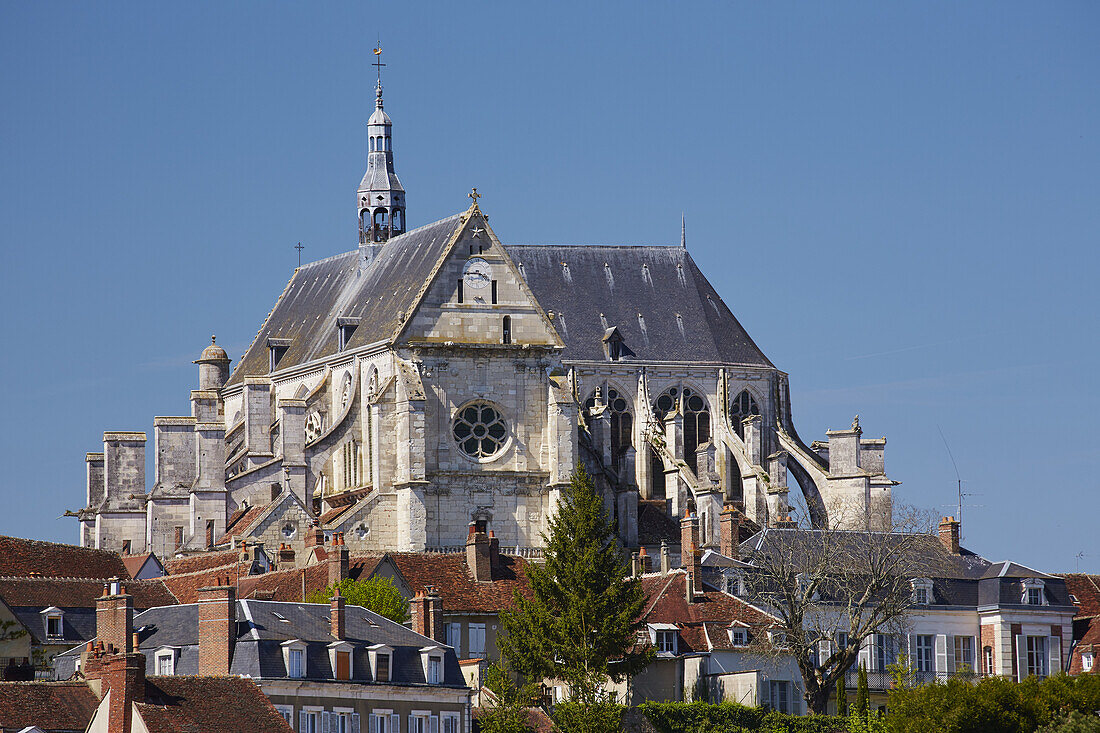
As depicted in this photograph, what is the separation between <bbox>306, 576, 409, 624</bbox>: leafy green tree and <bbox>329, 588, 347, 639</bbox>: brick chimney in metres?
4.82

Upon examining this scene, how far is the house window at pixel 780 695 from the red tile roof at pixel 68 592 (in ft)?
44.6

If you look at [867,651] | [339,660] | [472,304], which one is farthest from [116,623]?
[472,304]

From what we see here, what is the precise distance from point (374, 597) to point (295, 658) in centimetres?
830

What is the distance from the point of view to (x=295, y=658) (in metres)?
44.7

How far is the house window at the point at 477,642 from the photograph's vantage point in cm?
5566

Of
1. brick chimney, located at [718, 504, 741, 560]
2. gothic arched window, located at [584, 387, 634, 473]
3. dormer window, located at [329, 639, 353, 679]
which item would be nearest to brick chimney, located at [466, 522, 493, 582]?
brick chimney, located at [718, 504, 741, 560]

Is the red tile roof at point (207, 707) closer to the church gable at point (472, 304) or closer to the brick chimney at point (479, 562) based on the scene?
the brick chimney at point (479, 562)

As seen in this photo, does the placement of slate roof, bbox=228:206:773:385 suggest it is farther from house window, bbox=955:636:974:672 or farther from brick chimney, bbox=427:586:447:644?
brick chimney, bbox=427:586:447:644

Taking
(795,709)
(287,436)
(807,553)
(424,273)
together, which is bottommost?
(795,709)

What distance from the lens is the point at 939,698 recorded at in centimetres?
5128

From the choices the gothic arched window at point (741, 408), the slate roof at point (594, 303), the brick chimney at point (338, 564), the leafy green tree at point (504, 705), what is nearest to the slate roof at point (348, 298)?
the slate roof at point (594, 303)

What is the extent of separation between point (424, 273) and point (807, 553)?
17.1 metres

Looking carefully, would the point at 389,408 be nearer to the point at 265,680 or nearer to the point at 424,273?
the point at 424,273

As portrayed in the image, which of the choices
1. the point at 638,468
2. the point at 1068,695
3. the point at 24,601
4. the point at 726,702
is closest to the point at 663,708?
the point at 726,702
